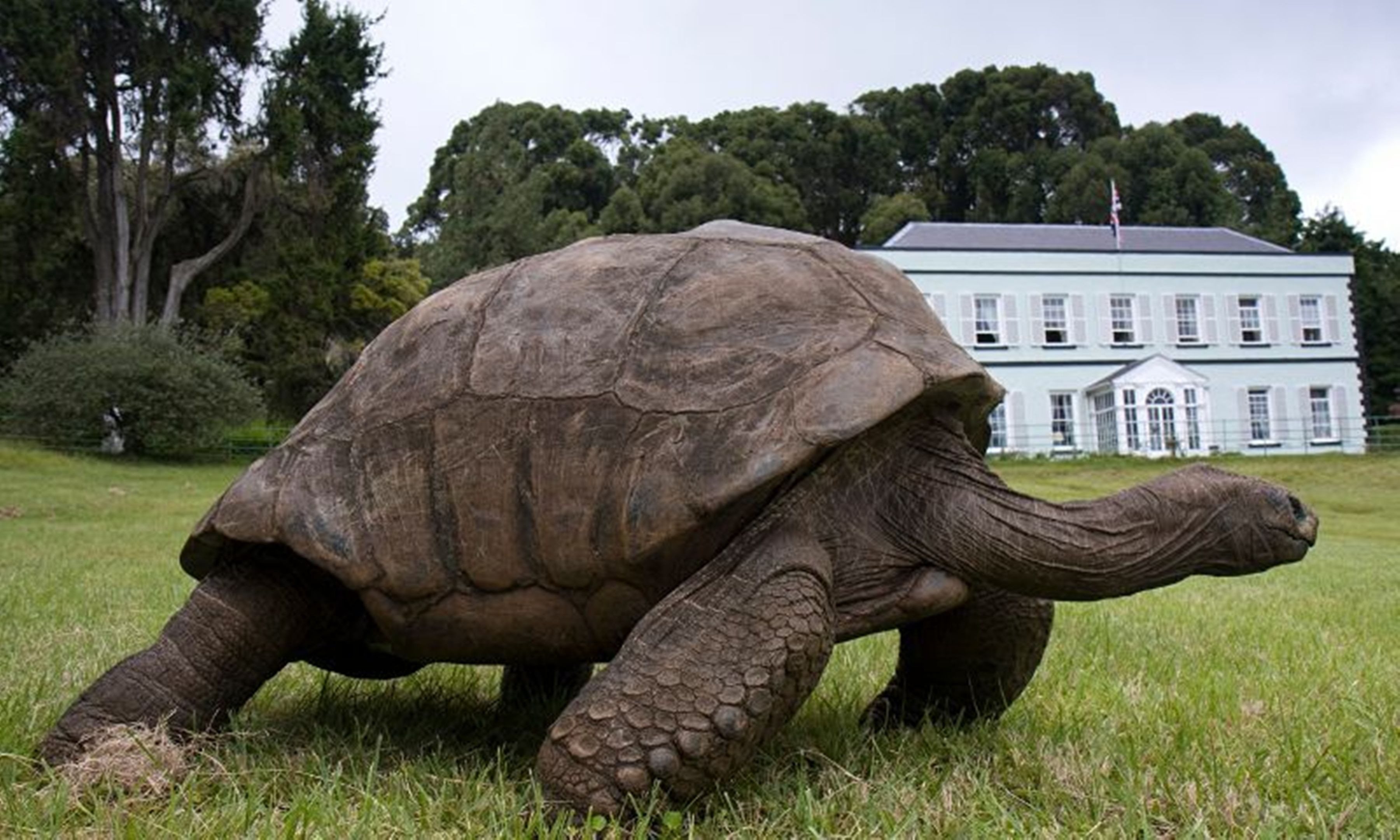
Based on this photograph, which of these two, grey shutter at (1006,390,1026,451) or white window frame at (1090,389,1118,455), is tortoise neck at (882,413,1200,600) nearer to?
white window frame at (1090,389,1118,455)

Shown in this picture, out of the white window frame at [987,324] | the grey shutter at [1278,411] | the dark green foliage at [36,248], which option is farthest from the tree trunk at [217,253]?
the grey shutter at [1278,411]

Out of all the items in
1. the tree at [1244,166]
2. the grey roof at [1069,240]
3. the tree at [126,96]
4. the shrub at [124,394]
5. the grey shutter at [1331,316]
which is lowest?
the shrub at [124,394]

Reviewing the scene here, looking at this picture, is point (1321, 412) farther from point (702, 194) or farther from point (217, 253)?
point (217, 253)

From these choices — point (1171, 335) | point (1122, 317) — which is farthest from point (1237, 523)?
point (1171, 335)

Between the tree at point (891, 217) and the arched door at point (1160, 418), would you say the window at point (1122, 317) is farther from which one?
the tree at point (891, 217)

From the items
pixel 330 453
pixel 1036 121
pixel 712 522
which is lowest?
pixel 712 522

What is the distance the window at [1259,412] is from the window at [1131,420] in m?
4.31

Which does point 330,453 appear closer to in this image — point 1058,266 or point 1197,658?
point 1197,658

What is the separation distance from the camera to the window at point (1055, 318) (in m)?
33.2

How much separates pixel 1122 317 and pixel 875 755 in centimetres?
3338

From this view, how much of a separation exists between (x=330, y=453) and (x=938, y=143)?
72.2m

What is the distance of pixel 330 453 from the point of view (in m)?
2.70

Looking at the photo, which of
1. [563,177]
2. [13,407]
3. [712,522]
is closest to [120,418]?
[13,407]

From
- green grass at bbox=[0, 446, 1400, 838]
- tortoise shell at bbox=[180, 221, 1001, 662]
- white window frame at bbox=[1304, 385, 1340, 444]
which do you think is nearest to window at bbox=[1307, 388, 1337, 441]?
white window frame at bbox=[1304, 385, 1340, 444]
